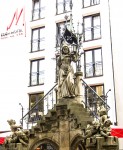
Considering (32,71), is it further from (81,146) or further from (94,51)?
(81,146)

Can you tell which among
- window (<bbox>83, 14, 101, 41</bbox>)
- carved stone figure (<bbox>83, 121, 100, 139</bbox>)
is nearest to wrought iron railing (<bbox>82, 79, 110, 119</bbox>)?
carved stone figure (<bbox>83, 121, 100, 139</bbox>)

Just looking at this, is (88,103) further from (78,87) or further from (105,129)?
(105,129)

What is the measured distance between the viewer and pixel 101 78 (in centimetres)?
2548

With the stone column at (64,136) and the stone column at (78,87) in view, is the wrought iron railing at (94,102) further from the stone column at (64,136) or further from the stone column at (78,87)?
the stone column at (64,136)

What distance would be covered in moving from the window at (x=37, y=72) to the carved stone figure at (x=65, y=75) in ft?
44.2

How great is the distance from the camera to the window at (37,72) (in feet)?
92.9

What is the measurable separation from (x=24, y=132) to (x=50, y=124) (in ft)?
3.45

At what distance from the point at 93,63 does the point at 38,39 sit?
5604 mm

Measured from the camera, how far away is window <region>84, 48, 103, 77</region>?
2609cm

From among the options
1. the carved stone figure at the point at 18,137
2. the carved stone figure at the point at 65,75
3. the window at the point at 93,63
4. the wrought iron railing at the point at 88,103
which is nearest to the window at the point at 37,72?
the wrought iron railing at the point at 88,103

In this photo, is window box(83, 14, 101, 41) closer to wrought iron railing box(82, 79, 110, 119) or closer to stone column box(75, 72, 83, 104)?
wrought iron railing box(82, 79, 110, 119)

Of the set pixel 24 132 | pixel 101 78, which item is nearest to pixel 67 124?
pixel 24 132

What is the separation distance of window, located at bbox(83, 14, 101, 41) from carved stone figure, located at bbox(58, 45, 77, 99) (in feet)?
40.9

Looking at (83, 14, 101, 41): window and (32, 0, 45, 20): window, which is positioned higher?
(32, 0, 45, 20): window
